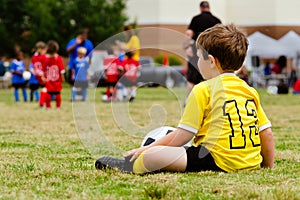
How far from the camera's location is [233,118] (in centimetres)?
476

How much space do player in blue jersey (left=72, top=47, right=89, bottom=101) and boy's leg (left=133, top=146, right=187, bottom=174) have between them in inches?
542

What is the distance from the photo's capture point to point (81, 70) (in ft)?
64.0

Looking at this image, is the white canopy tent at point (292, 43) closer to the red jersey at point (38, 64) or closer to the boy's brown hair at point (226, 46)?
the red jersey at point (38, 64)

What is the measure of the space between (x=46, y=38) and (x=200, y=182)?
34.0 m

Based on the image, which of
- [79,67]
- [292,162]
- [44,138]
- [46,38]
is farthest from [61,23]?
[292,162]

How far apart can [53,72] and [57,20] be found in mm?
23851

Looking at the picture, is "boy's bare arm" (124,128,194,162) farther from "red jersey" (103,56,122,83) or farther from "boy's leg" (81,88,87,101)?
"red jersey" (103,56,122,83)

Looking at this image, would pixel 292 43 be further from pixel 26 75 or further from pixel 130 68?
pixel 26 75

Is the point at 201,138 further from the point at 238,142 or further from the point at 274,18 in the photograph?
the point at 274,18

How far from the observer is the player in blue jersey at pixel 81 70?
18.9 m

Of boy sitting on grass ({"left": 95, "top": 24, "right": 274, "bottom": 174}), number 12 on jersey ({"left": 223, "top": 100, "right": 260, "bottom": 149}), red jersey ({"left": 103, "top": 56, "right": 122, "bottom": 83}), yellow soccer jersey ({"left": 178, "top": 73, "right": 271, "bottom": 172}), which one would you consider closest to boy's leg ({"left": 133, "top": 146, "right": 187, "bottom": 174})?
boy sitting on grass ({"left": 95, "top": 24, "right": 274, "bottom": 174})

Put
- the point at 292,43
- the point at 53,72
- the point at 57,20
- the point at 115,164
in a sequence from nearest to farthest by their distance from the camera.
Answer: the point at 115,164
the point at 53,72
the point at 292,43
the point at 57,20

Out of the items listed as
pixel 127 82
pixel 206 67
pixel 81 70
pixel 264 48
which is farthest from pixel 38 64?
pixel 264 48

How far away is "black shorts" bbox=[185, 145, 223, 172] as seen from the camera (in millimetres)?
4809
